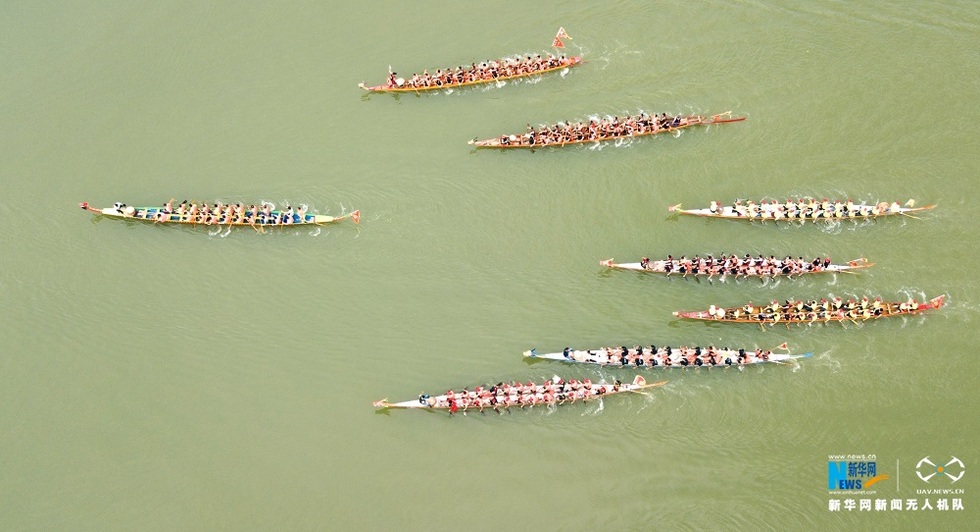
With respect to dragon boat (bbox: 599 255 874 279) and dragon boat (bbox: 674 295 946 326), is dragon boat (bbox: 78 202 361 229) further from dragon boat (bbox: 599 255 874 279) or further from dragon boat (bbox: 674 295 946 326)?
dragon boat (bbox: 674 295 946 326)

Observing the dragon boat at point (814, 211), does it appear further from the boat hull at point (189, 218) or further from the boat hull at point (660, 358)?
the boat hull at point (189, 218)

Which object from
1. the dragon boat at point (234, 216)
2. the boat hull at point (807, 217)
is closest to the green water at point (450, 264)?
the boat hull at point (807, 217)

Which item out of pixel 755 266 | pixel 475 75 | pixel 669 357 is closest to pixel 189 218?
pixel 475 75

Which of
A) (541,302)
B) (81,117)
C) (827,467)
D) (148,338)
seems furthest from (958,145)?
(81,117)

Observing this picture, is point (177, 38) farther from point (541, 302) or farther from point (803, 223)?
point (803, 223)

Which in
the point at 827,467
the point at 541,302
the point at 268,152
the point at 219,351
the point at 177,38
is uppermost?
the point at 177,38
